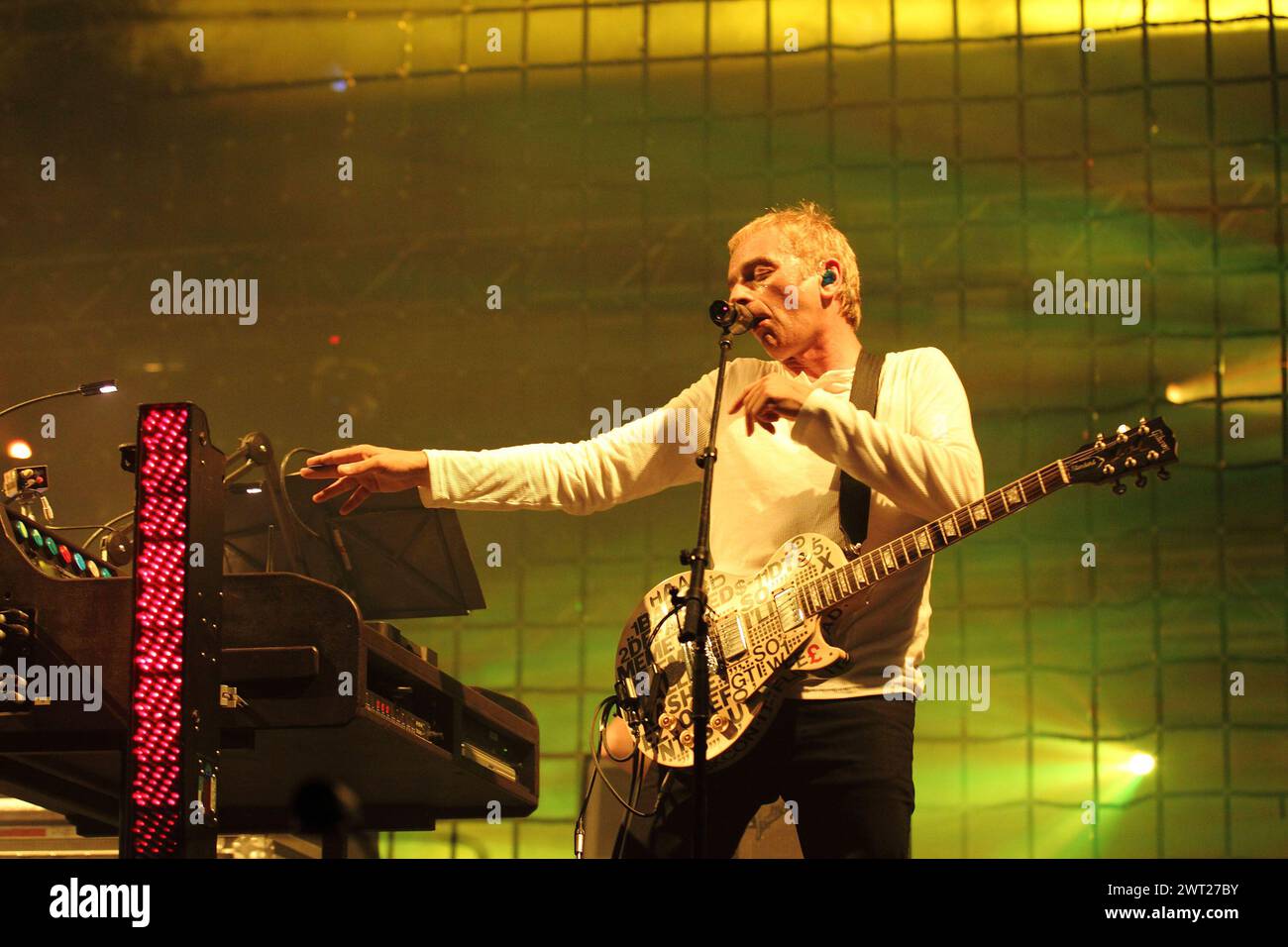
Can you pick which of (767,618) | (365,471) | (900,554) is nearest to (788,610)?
(767,618)

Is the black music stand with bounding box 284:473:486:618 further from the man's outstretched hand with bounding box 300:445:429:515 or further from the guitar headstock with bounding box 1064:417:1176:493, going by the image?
the guitar headstock with bounding box 1064:417:1176:493

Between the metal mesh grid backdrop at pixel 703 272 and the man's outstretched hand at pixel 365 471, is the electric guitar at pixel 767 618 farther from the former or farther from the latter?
the metal mesh grid backdrop at pixel 703 272

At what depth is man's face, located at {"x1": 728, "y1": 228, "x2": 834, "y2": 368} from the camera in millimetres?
3338

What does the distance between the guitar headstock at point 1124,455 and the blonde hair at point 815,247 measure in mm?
568

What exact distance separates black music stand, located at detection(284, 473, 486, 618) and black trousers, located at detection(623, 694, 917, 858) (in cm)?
96

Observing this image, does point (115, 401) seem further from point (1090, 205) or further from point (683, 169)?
point (1090, 205)

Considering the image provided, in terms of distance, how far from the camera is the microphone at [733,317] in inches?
122

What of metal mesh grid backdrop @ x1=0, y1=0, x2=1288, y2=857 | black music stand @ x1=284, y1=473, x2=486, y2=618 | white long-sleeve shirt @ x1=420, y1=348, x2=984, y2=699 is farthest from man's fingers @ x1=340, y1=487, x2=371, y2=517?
metal mesh grid backdrop @ x1=0, y1=0, x2=1288, y2=857

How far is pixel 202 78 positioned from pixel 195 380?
111cm

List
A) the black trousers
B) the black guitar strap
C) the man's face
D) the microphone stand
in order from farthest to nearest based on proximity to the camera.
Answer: the man's face → the black guitar strap → the black trousers → the microphone stand

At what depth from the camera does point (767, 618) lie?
3117mm

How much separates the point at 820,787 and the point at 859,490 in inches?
23.4
